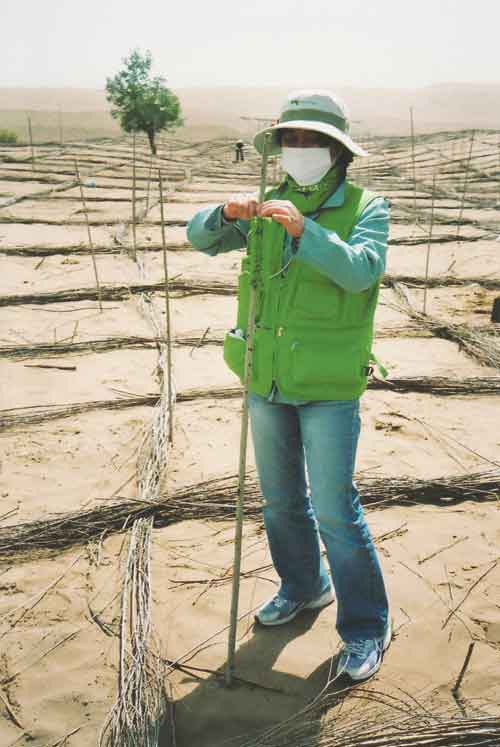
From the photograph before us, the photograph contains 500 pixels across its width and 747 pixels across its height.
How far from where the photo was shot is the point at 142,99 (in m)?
16.7

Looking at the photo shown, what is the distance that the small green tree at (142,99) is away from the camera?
1669 cm

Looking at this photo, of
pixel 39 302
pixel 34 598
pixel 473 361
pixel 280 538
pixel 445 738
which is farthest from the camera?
pixel 39 302

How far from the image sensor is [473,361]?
432cm

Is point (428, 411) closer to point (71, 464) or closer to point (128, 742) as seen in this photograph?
point (71, 464)

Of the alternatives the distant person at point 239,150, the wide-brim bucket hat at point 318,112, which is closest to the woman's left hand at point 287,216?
the wide-brim bucket hat at point 318,112

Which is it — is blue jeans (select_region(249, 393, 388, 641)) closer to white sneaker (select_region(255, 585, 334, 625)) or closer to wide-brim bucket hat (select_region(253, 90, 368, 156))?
white sneaker (select_region(255, 585, 334, 625))

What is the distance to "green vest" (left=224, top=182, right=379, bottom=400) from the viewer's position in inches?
63.6

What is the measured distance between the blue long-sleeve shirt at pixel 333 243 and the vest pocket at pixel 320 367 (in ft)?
0.26

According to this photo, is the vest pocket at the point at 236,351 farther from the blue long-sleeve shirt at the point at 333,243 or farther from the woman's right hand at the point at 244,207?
the woman's right hand at the point at 244,207

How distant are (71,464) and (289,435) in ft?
5.44

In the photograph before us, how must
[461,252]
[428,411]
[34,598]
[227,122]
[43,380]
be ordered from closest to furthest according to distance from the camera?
[34,598]
[428,411]
[43,380]
[461,252]
[227,122]

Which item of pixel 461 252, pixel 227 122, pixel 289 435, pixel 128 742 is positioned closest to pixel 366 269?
pixel 289 435

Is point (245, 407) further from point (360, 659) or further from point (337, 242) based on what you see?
point (360, 659)

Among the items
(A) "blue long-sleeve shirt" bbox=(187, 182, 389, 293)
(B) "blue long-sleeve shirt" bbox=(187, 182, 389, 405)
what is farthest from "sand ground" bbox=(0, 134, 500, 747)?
(A) "blue long-sleeve shirt" bbox=(187, 182, 389, 293)
